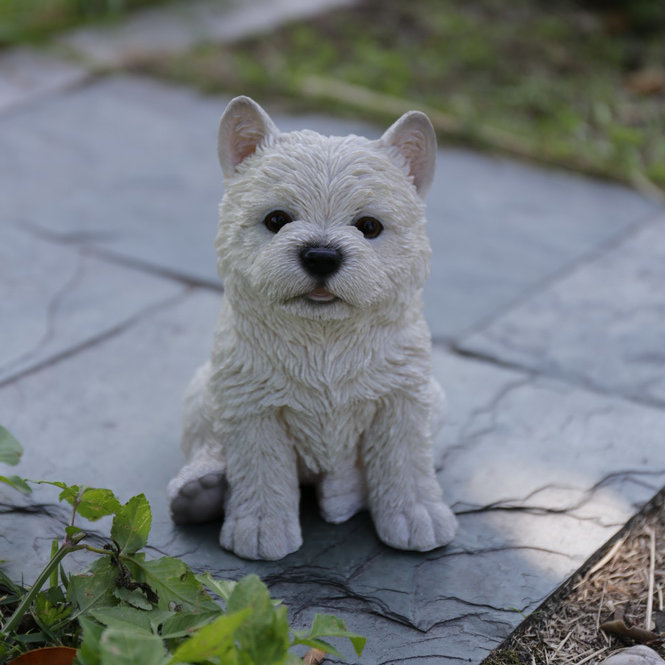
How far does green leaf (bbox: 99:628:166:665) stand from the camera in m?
2.02

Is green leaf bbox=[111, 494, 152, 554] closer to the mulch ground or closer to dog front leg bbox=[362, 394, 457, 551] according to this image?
dog front leg bbox=[362, 394, 457, 551]

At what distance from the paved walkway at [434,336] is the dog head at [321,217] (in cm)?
77

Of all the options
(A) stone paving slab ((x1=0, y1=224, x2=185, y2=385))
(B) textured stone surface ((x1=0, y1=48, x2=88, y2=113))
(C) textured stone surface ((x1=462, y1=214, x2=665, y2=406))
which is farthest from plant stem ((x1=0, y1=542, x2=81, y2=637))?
(B) textured stone surface ((x1=0, y1=48, x2=88, y2=113))

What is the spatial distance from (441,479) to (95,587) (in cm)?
117

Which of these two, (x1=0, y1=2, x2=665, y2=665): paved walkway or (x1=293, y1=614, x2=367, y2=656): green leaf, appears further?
(x1=0, y1=2, x2=665, y2=665): paved walkway

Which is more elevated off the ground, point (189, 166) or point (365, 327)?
point (365, 327)

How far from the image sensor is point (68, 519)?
9.81 ft

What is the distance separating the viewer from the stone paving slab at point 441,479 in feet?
8.89

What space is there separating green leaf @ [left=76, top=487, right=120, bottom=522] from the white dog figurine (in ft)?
1.18

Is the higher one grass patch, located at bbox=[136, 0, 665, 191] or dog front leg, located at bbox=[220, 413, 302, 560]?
grass patch, located at bbox=[136, 0, 665, 191]

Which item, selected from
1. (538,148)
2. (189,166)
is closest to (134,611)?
(189,166)

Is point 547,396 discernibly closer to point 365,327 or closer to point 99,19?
point 365,327

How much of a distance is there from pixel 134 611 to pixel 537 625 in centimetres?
104

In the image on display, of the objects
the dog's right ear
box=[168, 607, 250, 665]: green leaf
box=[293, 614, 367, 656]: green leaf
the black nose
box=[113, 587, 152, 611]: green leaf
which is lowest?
box=[113, 587, 152, 611]: green leaf
